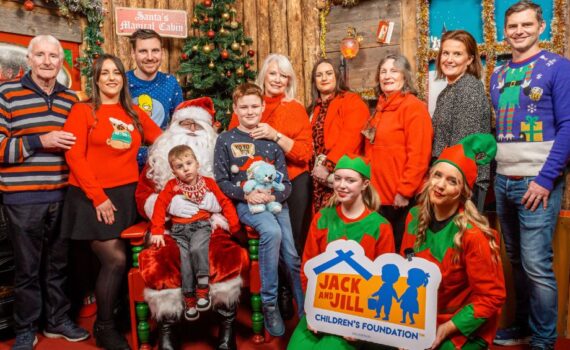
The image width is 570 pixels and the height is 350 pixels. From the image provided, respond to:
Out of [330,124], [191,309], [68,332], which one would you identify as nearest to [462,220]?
[330,124]

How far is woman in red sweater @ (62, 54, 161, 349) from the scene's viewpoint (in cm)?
316

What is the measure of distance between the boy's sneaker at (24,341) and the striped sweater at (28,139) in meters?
0.89

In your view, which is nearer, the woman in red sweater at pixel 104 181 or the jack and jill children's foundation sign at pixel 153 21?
the woman in red sweater at pixel 104 181

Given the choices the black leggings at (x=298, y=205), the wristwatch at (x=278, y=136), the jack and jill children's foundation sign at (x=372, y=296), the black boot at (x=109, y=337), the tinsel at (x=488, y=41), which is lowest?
the black boot at (x=109, y=337)

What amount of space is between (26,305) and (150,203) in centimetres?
107

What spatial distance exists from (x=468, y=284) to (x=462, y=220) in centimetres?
33

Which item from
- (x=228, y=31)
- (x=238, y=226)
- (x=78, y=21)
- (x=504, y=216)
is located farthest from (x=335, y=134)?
(x=78, y=21)

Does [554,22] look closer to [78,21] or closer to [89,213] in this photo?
[89,213]

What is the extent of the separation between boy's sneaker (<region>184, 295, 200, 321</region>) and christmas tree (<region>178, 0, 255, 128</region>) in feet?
7.87

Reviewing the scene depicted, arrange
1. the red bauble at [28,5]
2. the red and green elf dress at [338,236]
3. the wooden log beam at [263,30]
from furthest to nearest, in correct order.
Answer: the wooden log beam at [263,30], the red bauble at [28,5], the red and green elf dress at [338,236]

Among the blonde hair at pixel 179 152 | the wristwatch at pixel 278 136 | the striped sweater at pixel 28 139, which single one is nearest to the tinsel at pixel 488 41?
the wristwatch at pixel 278 136

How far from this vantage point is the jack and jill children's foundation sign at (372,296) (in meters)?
2.26

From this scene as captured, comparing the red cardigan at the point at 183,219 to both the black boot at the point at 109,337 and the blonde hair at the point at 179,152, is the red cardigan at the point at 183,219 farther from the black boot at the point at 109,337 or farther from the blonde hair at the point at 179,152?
the black boot at the point at 109,337

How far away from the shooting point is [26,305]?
10.7 feet
